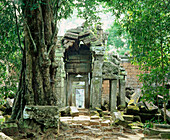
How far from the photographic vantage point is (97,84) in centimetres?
897

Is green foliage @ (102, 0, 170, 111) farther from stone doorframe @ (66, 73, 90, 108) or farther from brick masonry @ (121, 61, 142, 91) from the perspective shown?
brick masonry @ (121, 61, 142, 91)

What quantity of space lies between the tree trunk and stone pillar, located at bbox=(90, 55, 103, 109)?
4.21 meters

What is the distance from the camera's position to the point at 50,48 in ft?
16.0

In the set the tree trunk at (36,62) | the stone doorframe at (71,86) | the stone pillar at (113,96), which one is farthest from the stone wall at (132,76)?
the tree trunk at (36,62)

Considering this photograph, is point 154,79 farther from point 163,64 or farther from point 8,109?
point 8,109

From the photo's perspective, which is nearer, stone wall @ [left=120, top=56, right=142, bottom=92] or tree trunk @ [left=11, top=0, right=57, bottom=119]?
tree trunk @ [left=11, top=0, right=57, bottom=119]

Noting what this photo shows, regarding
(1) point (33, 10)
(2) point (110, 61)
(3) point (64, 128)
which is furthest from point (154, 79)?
(2) point (110, 61)

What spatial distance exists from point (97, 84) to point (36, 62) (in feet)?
15.7

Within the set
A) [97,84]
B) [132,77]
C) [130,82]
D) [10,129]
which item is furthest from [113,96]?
[10,129]

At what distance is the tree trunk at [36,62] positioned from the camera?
14.9 feet

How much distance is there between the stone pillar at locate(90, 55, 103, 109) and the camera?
8797 millimetres

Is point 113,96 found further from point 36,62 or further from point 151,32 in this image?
point 36,62

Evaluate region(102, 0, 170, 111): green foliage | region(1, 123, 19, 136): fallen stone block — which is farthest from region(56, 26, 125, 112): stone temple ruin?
region(1, 123, 19, 136): fallen stone block

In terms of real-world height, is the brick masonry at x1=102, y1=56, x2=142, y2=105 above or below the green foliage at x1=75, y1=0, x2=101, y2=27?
below
